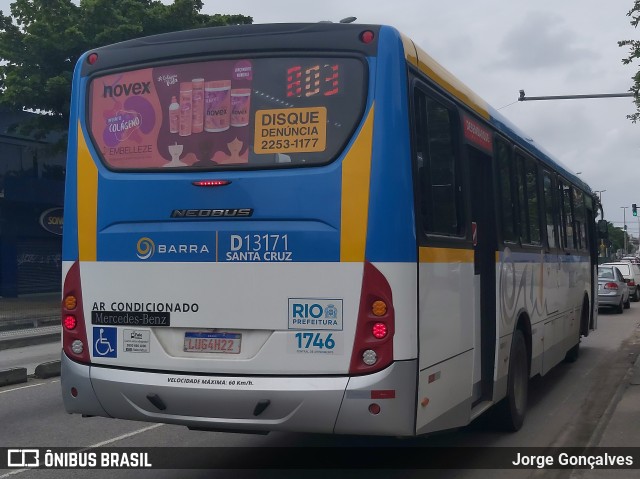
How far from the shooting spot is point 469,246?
693 centimetres

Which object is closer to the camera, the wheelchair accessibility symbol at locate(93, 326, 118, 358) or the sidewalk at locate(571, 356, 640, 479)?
the wheelchair accessibility symbol at locate(93, 326, 118, 358)

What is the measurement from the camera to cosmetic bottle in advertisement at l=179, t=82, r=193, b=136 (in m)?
6.11

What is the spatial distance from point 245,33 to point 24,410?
19.7ft

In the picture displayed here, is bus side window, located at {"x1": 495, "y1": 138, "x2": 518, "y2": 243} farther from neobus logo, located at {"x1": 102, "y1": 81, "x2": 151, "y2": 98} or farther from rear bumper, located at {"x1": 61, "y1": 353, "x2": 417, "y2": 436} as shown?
neobus logo, located at {"x1": 102, "y1": 81, "x2": 151, "y2": 98}

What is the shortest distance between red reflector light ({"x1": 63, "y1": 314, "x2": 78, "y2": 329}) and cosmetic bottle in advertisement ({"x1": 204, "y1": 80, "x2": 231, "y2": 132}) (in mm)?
1752

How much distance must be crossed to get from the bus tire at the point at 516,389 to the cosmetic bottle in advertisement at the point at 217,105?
3.92m

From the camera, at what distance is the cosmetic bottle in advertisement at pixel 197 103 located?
239 inches

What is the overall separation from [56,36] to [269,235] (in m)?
26.3

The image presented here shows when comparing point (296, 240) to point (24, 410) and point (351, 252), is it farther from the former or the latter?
point (24, 410)

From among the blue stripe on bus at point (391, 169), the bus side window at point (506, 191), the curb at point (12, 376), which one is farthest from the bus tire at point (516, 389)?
the curb at point (12, 376)

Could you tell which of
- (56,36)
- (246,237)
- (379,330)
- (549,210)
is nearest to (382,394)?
(379,330)

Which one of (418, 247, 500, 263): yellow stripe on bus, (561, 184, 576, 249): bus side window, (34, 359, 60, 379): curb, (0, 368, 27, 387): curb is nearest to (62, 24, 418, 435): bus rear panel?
(418, 247, 500, 263): yellow stripe on bus

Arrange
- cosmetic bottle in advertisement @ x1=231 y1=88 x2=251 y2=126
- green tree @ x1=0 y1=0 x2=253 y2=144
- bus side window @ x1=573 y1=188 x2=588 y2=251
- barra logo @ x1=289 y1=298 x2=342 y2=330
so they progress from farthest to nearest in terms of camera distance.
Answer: green tree @ x1=0 y1=0 x2=253 y2=144 → bus side window @ x1=573 y1=188 x2=588 y2=251 → cosmetic bottle in advertisement @ x1=231 y1=88 x2=251 y2=126 → barra logo @ x1=289 y1=298 x2=342 y2=330

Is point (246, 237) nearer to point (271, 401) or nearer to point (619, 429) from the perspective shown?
point (271, 401)
